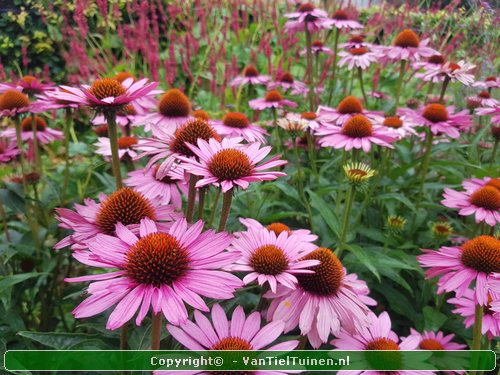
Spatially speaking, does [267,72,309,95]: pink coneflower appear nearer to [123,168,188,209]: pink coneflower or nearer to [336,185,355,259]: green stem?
[336,185,355,259]: green stem

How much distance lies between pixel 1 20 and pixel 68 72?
623 millimetres

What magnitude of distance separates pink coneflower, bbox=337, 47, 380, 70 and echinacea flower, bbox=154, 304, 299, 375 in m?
1.58

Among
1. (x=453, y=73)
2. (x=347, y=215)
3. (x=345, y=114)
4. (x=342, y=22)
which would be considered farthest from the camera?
(x=342, y=22)

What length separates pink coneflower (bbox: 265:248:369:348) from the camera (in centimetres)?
77

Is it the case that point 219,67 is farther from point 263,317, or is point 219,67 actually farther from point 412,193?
point 263,317

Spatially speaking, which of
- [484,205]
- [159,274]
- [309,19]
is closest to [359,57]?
[309,19]

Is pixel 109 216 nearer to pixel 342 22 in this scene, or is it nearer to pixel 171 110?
pixel 171 110

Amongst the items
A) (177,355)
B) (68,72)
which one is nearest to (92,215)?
(177,355)

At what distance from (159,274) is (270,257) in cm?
21

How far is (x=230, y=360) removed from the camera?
66 cm

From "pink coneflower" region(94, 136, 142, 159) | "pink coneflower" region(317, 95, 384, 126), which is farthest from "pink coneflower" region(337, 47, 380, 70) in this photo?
"pink coneflower" region(94, 136, 142, 159)

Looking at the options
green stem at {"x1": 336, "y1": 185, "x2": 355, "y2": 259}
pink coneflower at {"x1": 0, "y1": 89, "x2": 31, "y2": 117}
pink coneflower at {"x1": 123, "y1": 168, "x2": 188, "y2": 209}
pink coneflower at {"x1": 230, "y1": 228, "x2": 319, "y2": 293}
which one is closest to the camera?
pink coneflower at {"x1": 230, "y1": 228, "x2": 319, "y2": 293}

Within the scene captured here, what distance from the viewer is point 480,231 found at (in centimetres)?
138

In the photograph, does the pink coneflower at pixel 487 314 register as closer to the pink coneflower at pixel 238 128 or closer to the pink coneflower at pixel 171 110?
the pink coneflower at pixel 238 128
